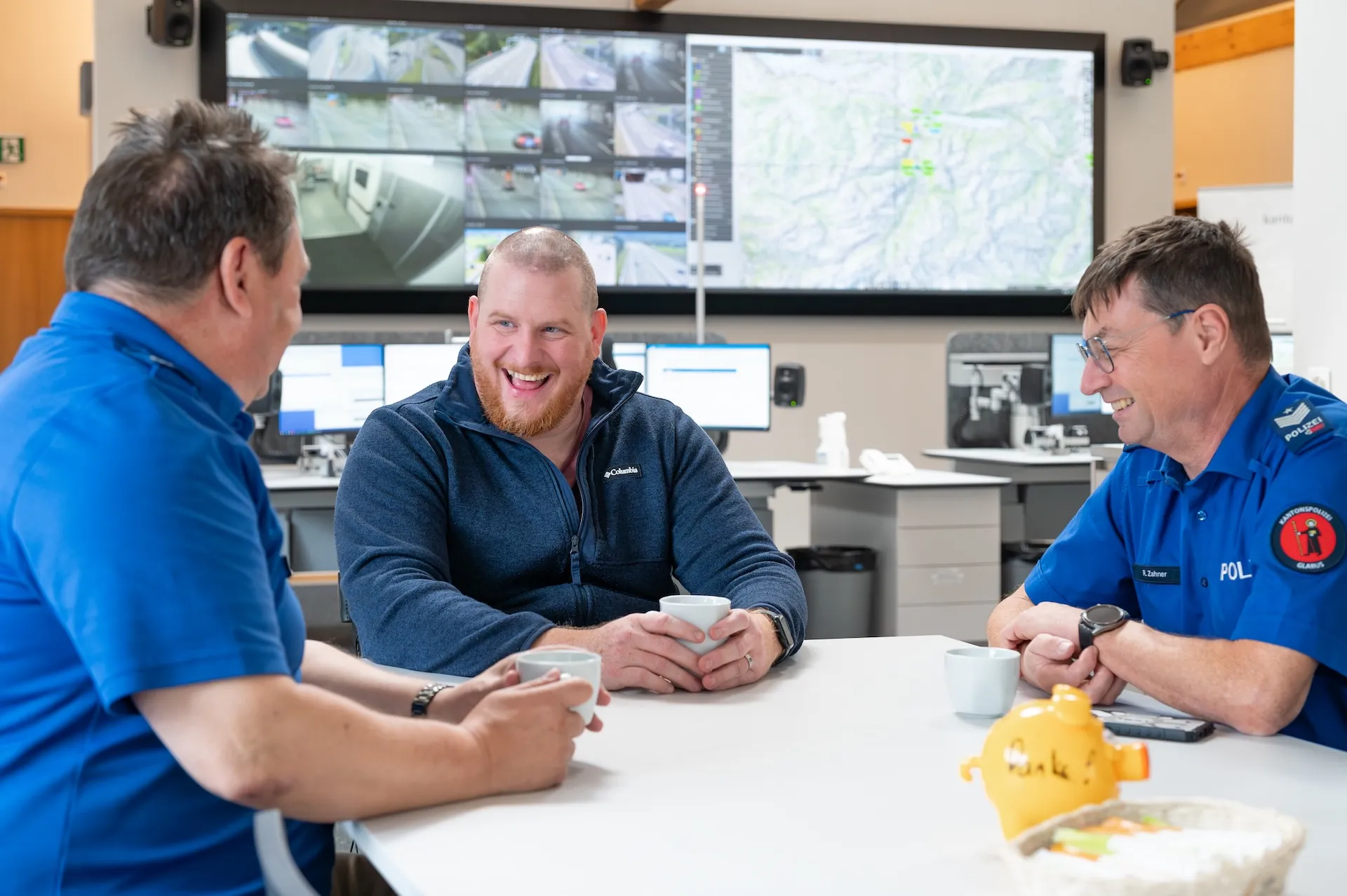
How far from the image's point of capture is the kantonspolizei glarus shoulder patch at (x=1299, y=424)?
1564 mm

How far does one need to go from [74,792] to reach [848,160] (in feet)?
20.9

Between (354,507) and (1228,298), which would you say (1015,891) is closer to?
(1228,298)

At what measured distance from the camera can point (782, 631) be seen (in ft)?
5.62

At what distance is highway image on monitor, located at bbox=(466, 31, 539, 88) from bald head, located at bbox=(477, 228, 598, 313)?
477cm

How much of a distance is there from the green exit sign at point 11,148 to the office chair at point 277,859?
9424mm

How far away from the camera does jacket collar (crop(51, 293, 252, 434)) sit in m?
1.06

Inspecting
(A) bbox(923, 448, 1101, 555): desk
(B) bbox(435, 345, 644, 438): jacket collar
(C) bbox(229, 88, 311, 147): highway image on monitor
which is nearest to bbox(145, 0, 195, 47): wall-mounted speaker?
(C) bbox(229, 88, 311, 147): highway image on monitor

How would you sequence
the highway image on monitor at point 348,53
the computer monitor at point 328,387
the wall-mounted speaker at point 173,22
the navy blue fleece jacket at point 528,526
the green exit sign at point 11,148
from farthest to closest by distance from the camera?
the green exit sign at point 11,148, the highway image on monitor at point 348,53, the wall-mounted speaker at point 173,22, the computer monitor at point 328,387, the navy blue fleece jacket at point 528,526

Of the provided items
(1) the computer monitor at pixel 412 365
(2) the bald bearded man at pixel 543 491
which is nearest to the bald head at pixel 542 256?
(2) the bald bearded man at pixel 543 491

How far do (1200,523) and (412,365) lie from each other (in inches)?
150

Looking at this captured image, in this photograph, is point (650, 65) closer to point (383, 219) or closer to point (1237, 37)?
point (383, 219)

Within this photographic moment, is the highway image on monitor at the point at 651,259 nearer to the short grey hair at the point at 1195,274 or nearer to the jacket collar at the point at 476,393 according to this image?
→ the jacket collar at the point at 476,393

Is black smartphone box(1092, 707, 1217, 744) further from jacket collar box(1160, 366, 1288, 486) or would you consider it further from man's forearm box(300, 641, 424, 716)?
man's forearm box(300, 641, 424, 716)

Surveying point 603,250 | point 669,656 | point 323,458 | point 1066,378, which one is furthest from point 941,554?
point 669,656
